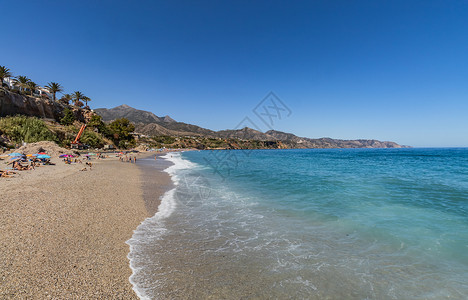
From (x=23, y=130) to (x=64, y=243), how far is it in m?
44.8

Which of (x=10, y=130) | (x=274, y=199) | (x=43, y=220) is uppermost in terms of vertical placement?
(x=10, y=130)

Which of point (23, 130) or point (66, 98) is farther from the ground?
point (66, 98)

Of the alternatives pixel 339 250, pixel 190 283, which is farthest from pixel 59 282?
pixel 339 250

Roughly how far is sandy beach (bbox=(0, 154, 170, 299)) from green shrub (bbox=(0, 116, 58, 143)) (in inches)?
1413

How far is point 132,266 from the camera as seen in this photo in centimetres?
511

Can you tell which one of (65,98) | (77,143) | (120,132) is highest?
(65,98)

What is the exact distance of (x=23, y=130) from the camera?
35188mm

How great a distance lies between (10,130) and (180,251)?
1858 inches

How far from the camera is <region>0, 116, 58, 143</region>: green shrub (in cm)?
3431

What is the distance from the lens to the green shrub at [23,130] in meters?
34.3

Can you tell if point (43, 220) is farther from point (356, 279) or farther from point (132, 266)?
point (356, 279)

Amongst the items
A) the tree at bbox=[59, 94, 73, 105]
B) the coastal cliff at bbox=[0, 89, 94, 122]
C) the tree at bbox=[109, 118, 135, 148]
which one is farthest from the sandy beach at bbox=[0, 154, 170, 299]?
the tree at bbox=[59, 94, 73, 105]

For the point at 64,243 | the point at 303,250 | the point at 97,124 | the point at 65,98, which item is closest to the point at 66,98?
the point at 65,98

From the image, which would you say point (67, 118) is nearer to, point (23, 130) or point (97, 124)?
point (97, 124)
